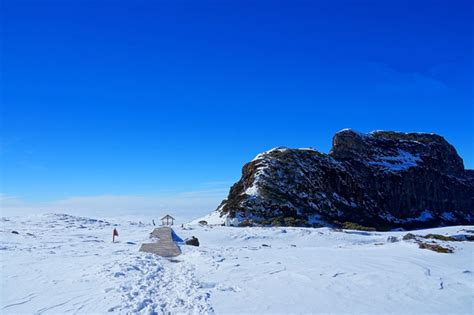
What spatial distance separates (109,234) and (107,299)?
876 inches

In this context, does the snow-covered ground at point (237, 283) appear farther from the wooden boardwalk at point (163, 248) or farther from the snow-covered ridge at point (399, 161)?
the snow-covered ridge at point (399, 161)

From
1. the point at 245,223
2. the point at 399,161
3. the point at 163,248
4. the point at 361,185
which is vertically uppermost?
the point at 399,161

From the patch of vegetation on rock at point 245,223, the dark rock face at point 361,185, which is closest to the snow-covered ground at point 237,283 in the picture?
the patch of vegetation on rock at point 245,223

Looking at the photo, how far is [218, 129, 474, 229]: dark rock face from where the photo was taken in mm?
59531

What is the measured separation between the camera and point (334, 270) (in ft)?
43.8

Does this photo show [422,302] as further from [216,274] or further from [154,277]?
[154,277]

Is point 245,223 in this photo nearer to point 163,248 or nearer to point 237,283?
point 163,248

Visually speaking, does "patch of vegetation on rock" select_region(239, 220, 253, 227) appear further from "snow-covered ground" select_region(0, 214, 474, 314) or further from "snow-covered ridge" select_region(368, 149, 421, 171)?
"snow-covered ridge" select_region(368, 149, 421, 171)

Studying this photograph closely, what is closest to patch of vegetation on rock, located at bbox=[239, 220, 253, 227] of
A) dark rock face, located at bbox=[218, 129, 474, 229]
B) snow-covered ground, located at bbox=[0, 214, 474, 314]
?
dark rock face, located at bbox=[218, 129, 474, 229]

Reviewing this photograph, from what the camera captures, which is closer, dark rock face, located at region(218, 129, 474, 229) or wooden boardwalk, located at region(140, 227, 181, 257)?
wooden boardwalk, located at region(140, 227, 181, 257)

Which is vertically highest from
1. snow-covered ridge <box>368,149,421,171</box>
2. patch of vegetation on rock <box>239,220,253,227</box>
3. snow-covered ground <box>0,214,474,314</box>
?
snow-covered ridge <box>368,149,421,171</box>

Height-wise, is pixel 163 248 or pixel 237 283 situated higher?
pixel 163 248

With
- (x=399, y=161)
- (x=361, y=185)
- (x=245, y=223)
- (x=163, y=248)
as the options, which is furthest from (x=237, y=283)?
(x=399, y=161)

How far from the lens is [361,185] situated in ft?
292
